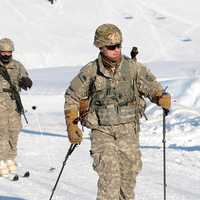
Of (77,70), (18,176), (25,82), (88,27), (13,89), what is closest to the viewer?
(25,82)

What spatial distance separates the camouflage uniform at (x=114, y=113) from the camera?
6.16m

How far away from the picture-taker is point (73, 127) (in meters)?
6.03

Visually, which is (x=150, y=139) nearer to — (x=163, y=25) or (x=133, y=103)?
(x=133, y=103)

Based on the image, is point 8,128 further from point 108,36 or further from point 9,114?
point 108,36

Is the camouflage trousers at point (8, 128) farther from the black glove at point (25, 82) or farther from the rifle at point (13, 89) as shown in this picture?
the black glove at point (25, 82)

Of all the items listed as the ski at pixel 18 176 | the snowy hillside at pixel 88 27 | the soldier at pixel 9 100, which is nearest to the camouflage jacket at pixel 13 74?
the soldier at pixel 9 100

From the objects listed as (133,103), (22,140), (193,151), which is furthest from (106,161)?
(22,140)

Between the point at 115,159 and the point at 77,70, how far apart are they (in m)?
32.6

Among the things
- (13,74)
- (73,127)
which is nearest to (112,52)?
(73,127)

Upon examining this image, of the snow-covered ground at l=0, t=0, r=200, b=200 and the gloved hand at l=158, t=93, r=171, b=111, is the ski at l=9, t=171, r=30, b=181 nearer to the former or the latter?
the snow-covered ground at l=0, t=0, r=200, b=200

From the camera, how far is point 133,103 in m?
6.29

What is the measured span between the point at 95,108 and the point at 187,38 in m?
46.6

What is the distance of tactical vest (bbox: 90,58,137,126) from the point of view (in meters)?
→ 6.17

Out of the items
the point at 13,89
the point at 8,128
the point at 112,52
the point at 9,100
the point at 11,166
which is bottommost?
the point at 11,166
